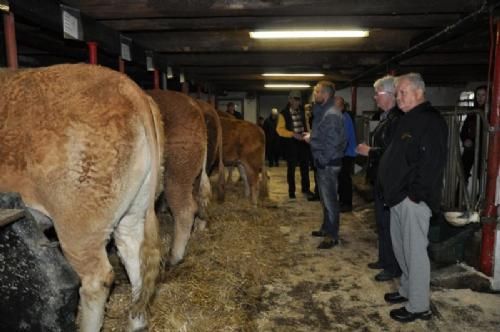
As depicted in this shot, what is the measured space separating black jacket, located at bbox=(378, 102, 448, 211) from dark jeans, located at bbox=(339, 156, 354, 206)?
13.0ft

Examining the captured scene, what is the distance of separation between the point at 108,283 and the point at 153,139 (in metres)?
0.97

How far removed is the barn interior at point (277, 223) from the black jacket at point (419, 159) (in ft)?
3.58

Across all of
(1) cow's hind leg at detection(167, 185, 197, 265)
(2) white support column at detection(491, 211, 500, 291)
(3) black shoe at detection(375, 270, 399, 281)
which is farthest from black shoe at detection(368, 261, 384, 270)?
(1) cow's hind leg at detection(167, 185, 197, 265)

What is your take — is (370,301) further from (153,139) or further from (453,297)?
(153,139)

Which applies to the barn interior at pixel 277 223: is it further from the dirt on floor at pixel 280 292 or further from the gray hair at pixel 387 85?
the gray hair at pixel 387 85

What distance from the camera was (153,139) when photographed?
2602 millimetres

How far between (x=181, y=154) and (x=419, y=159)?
2.37 metres

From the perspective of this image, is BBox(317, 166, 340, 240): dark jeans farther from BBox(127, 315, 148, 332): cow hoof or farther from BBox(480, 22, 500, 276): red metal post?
BBox(127, 315, 148, 332): cow hoof

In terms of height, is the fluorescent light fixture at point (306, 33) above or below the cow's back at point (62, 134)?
above

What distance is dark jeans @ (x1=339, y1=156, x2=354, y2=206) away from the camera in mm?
7133

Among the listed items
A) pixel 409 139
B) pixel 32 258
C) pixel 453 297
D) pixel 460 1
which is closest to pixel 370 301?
pixel 453 297

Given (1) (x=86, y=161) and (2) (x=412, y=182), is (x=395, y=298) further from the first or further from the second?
(1) (x=86, y=161)

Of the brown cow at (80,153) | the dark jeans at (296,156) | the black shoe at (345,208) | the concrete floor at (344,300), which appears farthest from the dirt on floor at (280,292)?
the dark jeans at (296,156)

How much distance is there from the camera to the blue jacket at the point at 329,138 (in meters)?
4.86
